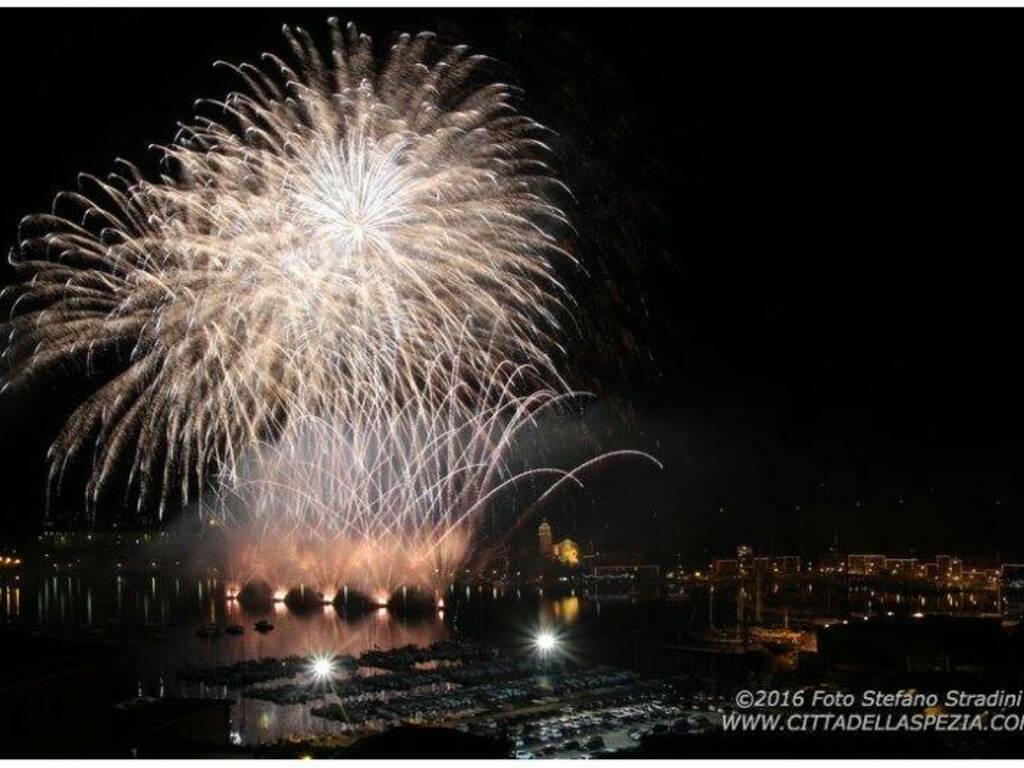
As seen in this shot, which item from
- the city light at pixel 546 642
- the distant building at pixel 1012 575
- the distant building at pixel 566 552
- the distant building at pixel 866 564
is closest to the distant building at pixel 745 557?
the distant building at pixel 866 564

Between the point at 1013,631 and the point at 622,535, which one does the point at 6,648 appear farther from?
the point at 622,535

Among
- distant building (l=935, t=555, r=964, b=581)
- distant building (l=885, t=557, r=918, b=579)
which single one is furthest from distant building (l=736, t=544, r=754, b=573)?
distant building (l=935, t=555, r=964, b=581)

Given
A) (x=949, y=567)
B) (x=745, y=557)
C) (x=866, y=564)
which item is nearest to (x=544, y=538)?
(x=745, y=557)

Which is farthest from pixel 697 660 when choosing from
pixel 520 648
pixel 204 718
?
pixel 204 718

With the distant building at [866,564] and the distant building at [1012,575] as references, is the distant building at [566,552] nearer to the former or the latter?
the distant building at [866,564]

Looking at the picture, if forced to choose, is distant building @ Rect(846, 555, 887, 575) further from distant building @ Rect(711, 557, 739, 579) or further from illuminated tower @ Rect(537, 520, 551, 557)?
illuminated tower @ Rect(537, 520, 551, 557)

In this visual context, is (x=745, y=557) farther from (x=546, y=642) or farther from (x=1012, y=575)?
(x=546, y=642)
